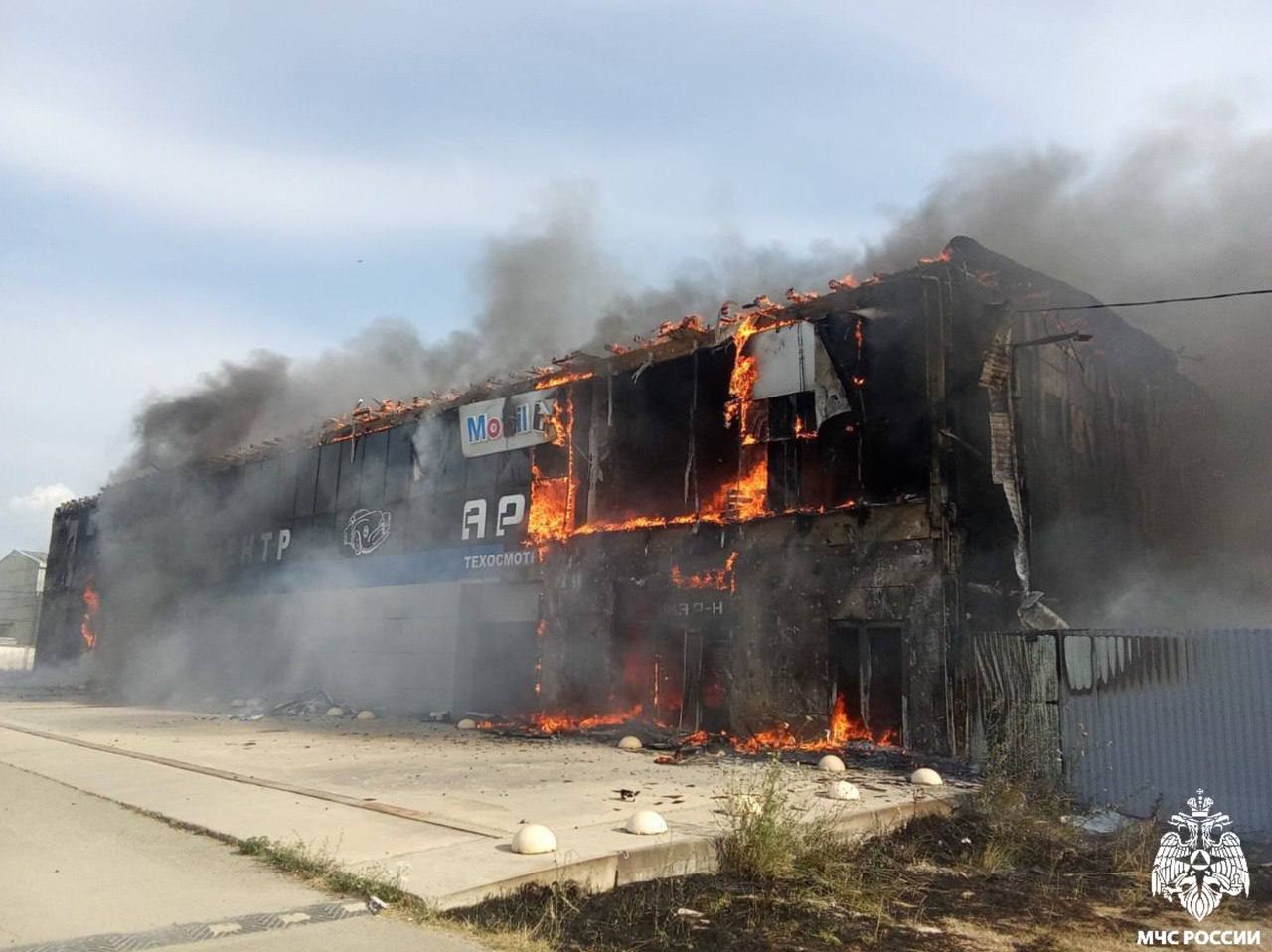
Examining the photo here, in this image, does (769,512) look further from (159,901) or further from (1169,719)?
(159,901)

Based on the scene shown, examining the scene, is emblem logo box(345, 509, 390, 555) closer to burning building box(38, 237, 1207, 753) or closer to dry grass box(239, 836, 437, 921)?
burning building box(38, 237, 1207, 753)

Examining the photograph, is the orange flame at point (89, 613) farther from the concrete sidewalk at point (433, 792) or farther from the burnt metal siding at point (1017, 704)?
the burnt metal siding at point (1017, 704)

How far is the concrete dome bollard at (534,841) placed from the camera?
5719 mm

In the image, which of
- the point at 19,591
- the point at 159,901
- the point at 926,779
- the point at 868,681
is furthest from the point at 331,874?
the point at 19,591

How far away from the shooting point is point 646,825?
6422 millimetres

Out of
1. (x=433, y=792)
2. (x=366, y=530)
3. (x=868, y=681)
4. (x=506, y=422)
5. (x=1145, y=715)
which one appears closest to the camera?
(x=433, y=792)

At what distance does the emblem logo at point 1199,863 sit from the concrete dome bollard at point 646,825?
135 inches

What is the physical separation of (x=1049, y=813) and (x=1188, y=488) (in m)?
13.4

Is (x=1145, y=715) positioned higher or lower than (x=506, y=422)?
lower

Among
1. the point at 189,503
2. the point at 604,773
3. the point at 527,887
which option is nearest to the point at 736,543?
the point at 604,773

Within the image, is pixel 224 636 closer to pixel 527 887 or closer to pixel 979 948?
pixel 527 887

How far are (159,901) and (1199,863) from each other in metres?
7.58

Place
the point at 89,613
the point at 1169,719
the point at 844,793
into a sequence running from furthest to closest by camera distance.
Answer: the point at 89,613 → the point at 1169,719 → the point at 844,793

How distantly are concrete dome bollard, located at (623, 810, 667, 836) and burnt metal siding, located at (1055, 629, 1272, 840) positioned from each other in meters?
5.37
